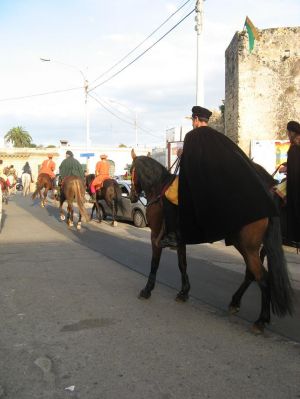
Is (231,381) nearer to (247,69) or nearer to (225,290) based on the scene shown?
(225,290)

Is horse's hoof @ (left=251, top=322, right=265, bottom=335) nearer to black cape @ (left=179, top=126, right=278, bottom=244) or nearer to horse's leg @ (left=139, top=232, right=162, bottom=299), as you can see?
black cape @ (left=179, top=126, right=278, bottom=244)

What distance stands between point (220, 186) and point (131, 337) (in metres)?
1.89

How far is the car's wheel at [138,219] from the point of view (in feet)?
50.4

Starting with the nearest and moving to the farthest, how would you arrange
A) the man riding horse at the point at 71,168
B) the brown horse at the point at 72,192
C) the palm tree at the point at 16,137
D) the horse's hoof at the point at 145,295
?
the horse's hoof at the point at 145,295
the brown horse at the point at 72,192
the man riding horse at the point at 71,168
the palm tree at the point at 16,137

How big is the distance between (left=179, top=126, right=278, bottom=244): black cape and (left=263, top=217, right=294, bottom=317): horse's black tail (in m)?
0.28

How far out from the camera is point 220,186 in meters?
5.12

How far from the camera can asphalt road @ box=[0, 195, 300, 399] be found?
373 centimetres

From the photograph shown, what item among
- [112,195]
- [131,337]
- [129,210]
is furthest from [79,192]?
[131,337]

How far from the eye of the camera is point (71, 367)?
13.4 feet

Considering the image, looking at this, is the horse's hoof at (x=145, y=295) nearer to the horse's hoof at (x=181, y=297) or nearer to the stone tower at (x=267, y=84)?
the horse's hoof at (x=181, y=297)

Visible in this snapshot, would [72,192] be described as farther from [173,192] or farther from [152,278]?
[173,192]

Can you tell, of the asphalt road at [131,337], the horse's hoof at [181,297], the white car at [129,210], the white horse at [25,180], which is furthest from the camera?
the white horse at [25,180]

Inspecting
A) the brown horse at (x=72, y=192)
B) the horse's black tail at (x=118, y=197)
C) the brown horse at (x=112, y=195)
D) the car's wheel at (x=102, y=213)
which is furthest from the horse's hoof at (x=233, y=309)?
the car's wheel at (x=102, y=213)

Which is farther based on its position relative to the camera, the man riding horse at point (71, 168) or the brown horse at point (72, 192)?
the man riding horse at point (71, 168)
